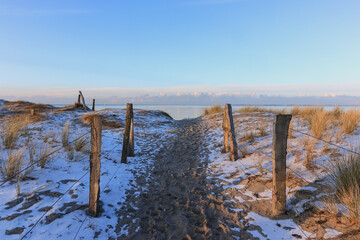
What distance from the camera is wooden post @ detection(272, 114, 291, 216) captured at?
326cm

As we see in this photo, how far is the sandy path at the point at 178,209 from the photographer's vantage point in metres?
3.06

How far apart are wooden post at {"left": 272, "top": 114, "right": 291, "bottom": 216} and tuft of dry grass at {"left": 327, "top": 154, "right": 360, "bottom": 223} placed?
0.68 metres

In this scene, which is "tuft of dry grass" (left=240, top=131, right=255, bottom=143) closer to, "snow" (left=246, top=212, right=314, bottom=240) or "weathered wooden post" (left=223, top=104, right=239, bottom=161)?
"weathered wooden post" (left=223, top=104, right=239, bottom=161)

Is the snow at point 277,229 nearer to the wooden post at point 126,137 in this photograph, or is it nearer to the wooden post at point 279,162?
→ the wooden post at point 279,162

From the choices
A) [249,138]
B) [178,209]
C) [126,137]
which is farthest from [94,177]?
[249,138]

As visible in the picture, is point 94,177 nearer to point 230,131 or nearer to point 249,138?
point 230,131

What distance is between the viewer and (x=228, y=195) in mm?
4203

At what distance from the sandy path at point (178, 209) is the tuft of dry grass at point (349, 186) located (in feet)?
5.03

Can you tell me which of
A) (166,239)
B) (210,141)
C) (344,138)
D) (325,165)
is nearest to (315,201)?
(325,165)

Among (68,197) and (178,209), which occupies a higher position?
(68,197)

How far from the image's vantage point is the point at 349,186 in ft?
9.87

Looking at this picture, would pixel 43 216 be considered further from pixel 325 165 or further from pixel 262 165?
pixel 325 165

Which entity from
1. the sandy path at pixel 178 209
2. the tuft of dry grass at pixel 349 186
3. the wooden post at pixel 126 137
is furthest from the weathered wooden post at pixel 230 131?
the wooden post at pixel 126 137

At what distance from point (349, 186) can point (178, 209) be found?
111 inches
